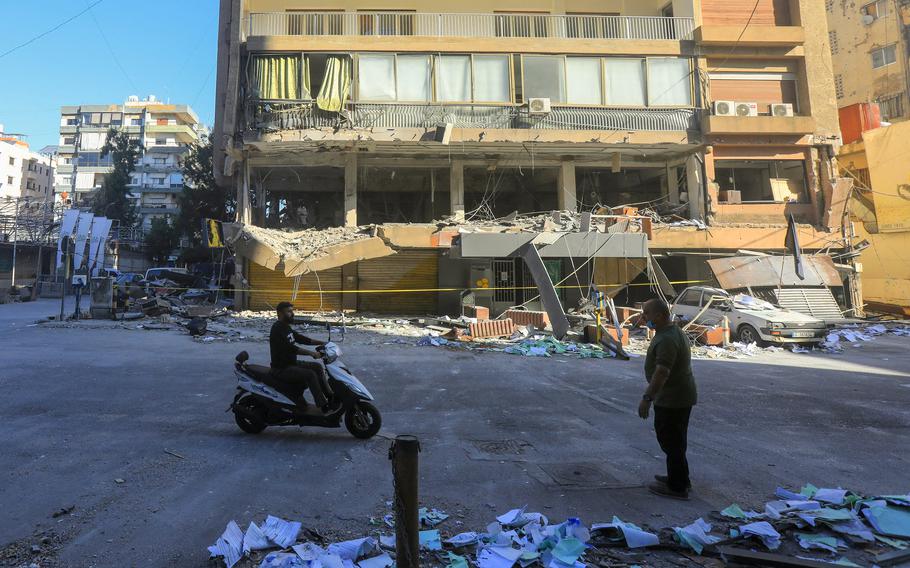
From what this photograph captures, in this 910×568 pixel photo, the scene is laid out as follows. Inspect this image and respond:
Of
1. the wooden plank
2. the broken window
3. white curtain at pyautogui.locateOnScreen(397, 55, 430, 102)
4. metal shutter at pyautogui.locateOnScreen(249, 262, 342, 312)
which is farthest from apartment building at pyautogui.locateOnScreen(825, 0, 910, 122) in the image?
the wooden plank

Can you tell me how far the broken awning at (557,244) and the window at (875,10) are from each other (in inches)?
1131

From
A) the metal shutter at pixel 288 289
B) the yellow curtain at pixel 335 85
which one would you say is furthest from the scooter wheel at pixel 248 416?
the yellow curtain at pixel 335 85

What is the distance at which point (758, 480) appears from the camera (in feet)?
13.6

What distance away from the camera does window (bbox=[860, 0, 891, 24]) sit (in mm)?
29359

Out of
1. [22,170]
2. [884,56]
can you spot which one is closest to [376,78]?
[884,56]

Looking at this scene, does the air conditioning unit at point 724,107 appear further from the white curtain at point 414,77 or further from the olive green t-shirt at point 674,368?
the olive green t-shirt at point 674,368

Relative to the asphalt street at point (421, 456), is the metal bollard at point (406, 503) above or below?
above

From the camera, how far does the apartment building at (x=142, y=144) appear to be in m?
58.3

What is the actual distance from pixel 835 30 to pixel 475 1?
27.0 metres

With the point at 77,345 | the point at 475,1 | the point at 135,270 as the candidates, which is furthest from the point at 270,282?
the point at 135,270

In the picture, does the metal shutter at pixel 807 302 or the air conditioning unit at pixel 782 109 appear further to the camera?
the air conditioning unit at pixel 782 109

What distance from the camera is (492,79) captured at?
19375 mm

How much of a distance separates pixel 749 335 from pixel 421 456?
1172cm

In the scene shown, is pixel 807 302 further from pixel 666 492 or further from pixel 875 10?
pixel 875 10
